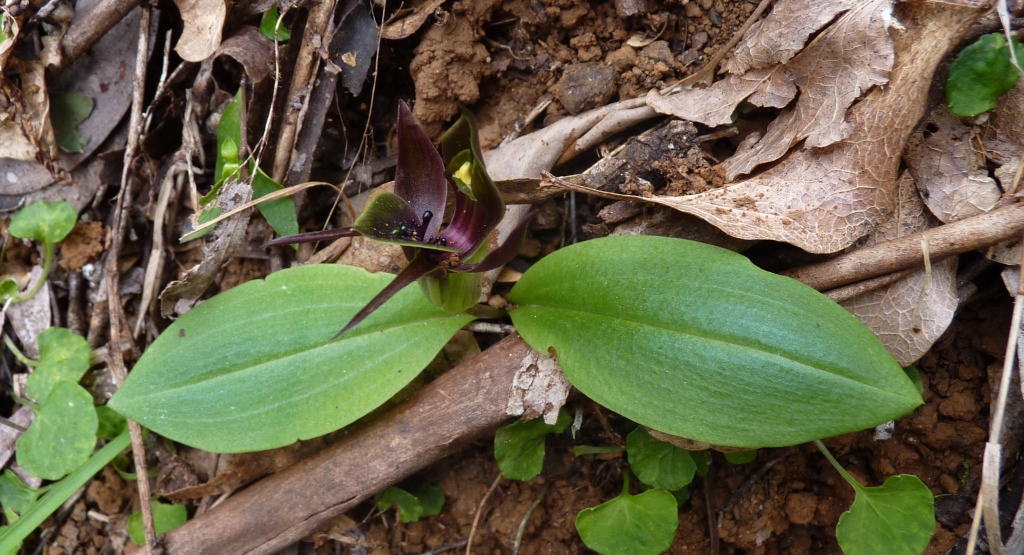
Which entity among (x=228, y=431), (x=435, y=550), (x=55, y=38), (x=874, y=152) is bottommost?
(x=435, y=550)

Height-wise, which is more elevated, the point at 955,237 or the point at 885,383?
the point at 955,237

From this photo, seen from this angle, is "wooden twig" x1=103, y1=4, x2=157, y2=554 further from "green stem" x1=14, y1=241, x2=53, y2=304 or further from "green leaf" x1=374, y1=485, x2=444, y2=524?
"green leaf" x1=374, y1=485, x2=444, y2=524

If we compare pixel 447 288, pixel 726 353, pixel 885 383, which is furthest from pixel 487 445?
pixel 885 383

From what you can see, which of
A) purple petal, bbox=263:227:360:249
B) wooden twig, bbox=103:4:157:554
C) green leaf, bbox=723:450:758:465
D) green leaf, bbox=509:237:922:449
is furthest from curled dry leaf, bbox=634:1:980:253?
wooden twig, bbox=103:4:157:554

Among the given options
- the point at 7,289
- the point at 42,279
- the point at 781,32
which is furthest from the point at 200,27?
the point at 781,32

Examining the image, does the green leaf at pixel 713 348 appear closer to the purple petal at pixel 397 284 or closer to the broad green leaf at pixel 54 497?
the purple petal at pixel 397 284

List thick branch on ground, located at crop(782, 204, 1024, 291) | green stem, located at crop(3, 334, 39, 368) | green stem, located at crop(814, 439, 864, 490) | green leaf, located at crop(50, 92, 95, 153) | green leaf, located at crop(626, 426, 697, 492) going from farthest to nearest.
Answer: green leaf, located at crop(50, 92, 95, 153), green stem, located at crop(3, 334, 39, 368), green leaf, located at crop(626, 426, 697, 492), green stem, located at crop(814, 439, 864, 490), thick branch on ground, located at crop(782, 204, 1024, 291)

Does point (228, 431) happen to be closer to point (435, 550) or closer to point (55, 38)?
point (435, 550)
